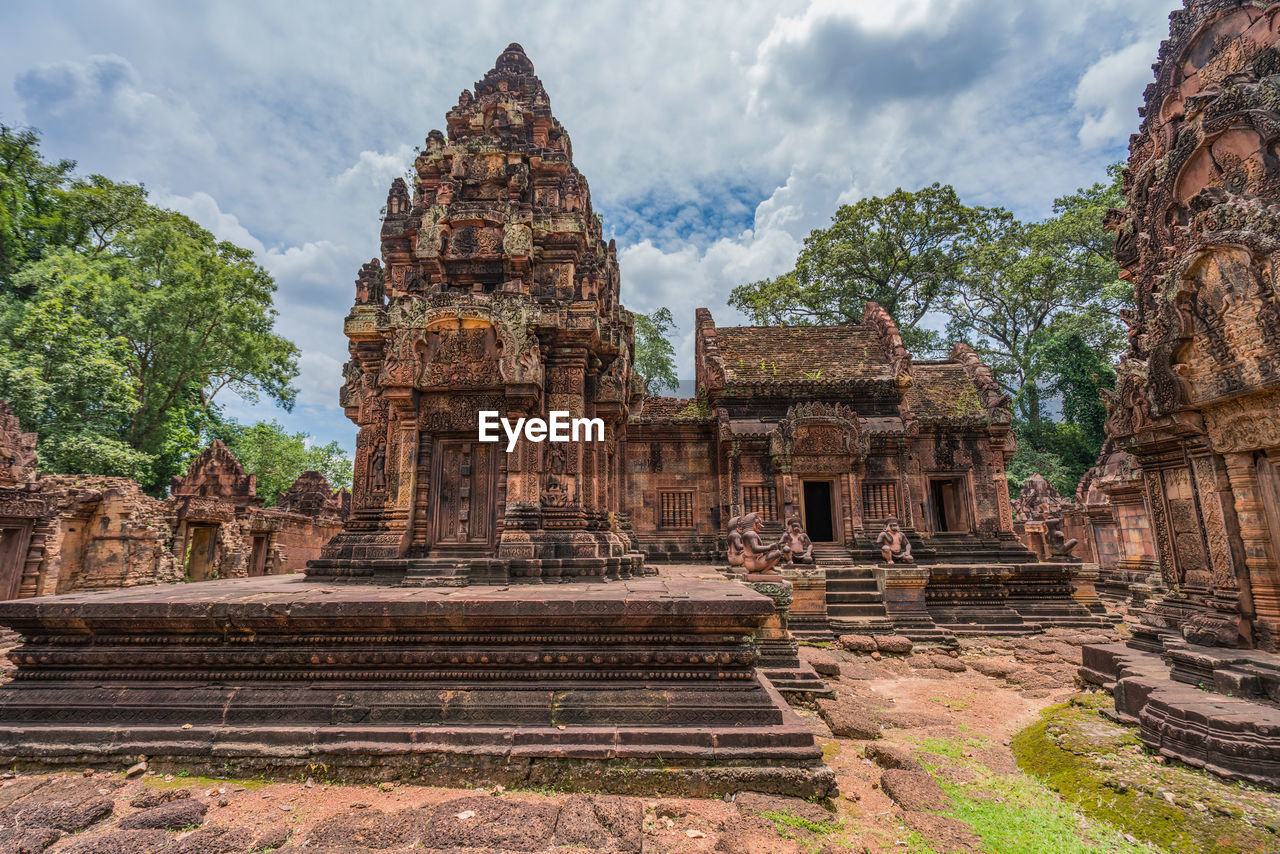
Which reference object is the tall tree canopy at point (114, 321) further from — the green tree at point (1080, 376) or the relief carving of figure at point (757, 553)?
the green tree at point (1080, 376)

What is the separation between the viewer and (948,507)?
53.1 feet

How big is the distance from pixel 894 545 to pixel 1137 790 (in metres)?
8.86

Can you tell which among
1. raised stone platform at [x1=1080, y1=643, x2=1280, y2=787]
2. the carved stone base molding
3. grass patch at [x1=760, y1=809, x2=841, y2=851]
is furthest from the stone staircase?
grass patch at [x1=760, y1=809, x2=841, y2=851]

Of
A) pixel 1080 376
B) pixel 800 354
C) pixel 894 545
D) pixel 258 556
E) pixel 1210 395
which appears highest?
pixel 1080 376

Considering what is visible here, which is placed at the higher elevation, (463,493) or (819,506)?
(819,506)

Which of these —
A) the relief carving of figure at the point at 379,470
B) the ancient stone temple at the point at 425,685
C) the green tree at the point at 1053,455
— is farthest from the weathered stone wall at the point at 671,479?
the green tree at the point at 1053,455

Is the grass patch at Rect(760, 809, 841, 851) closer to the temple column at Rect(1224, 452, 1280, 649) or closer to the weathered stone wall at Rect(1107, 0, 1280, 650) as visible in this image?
the weathered stone wall at Rect(1107, 0, 1280, 650)

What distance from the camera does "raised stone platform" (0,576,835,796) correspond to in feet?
13.4

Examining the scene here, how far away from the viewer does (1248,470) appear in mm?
5266

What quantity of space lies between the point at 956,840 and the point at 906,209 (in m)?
29.6

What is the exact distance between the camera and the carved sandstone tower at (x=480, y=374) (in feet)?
22.3

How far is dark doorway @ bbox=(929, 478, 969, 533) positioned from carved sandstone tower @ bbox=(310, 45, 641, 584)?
38.7 ft

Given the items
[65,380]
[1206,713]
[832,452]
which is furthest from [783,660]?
[65,380]

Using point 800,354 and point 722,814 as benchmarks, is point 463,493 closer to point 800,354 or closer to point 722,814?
point 722,814
